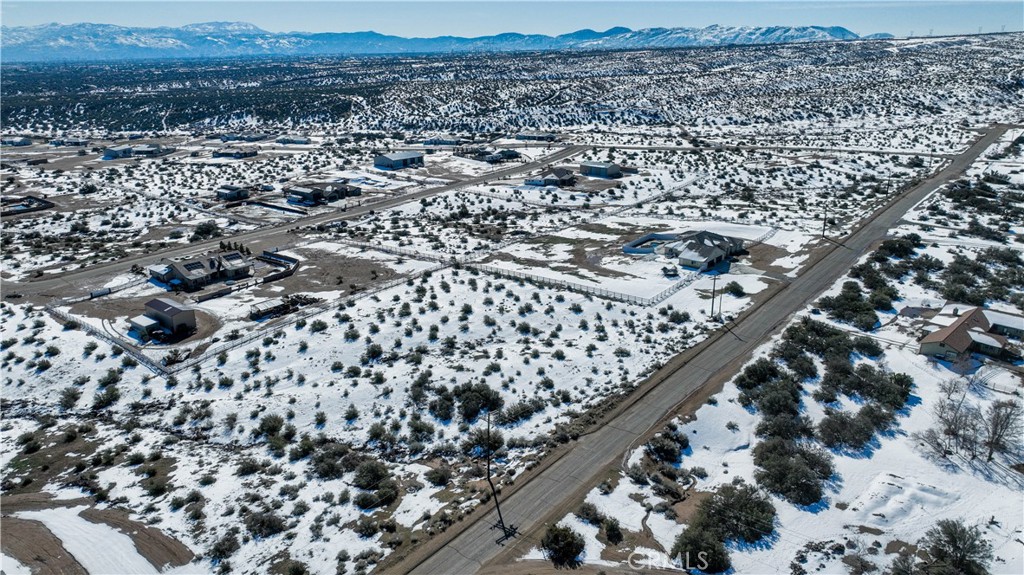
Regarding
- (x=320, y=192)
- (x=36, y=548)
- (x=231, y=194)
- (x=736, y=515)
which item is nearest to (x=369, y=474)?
(x=36, y=548)

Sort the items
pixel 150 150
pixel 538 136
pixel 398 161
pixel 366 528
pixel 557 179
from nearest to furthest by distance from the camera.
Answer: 1. pixel 366 528
2. pixel 557 179
3. pixel 398 161
4. pixel 150 150
5. pixel 538 136

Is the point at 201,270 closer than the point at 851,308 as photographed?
No

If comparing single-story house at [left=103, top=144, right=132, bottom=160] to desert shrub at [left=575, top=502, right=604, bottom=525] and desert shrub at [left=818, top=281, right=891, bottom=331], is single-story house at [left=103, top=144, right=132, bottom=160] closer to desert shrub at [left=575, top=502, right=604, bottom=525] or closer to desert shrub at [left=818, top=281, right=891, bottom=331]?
desert shrub at [left=818, top=281, right=891, bottom=331]

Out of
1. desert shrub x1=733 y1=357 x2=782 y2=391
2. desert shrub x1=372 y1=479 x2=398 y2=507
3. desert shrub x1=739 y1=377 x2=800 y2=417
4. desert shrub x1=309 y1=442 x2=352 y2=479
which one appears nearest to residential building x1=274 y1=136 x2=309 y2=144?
desert shrub x1=309 y1=442 x2=352 y2=479

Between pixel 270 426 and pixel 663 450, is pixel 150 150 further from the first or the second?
pixel 663 450

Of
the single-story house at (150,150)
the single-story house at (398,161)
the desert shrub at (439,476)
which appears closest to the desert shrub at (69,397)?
the desert shrub at (439,476)

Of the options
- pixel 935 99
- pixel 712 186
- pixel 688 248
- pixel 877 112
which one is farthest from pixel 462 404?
pixel 935 99
